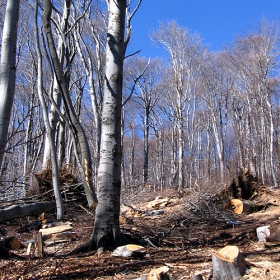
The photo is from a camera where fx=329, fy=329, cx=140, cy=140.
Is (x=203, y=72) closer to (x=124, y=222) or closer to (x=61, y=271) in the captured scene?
(x=124, y=222)

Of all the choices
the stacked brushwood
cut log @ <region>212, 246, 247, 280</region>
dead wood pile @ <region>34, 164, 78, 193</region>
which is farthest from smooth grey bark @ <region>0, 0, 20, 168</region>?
dead wood pile @ <region>34, 164, 78, 193</region>

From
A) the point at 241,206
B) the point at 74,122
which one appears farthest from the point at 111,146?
the point at 241,206

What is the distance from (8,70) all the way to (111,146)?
1.43m

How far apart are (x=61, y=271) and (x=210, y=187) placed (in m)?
5.93

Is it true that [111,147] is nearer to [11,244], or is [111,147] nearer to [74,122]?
[74,122]

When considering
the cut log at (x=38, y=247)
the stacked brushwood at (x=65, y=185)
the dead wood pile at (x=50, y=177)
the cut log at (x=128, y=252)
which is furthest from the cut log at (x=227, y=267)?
the dead wood pile at (x=50, y=177)

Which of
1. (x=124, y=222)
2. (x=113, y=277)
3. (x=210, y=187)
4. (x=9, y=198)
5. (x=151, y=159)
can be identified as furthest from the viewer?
(x=151, y=159)

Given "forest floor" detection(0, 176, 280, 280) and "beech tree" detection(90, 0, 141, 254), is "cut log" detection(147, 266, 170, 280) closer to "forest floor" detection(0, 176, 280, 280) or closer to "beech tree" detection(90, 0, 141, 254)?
"forest floor" detection(0, 176, 280, 280)

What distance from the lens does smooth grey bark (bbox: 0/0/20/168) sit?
3.18m

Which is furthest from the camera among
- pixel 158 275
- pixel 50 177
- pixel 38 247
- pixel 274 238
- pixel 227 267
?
pixel 50 177

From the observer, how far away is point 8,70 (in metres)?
3.29

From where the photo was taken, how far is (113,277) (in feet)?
9.12

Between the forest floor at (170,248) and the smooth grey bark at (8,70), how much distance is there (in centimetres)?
118

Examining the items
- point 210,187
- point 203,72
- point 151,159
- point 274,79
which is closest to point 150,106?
point 203,72
